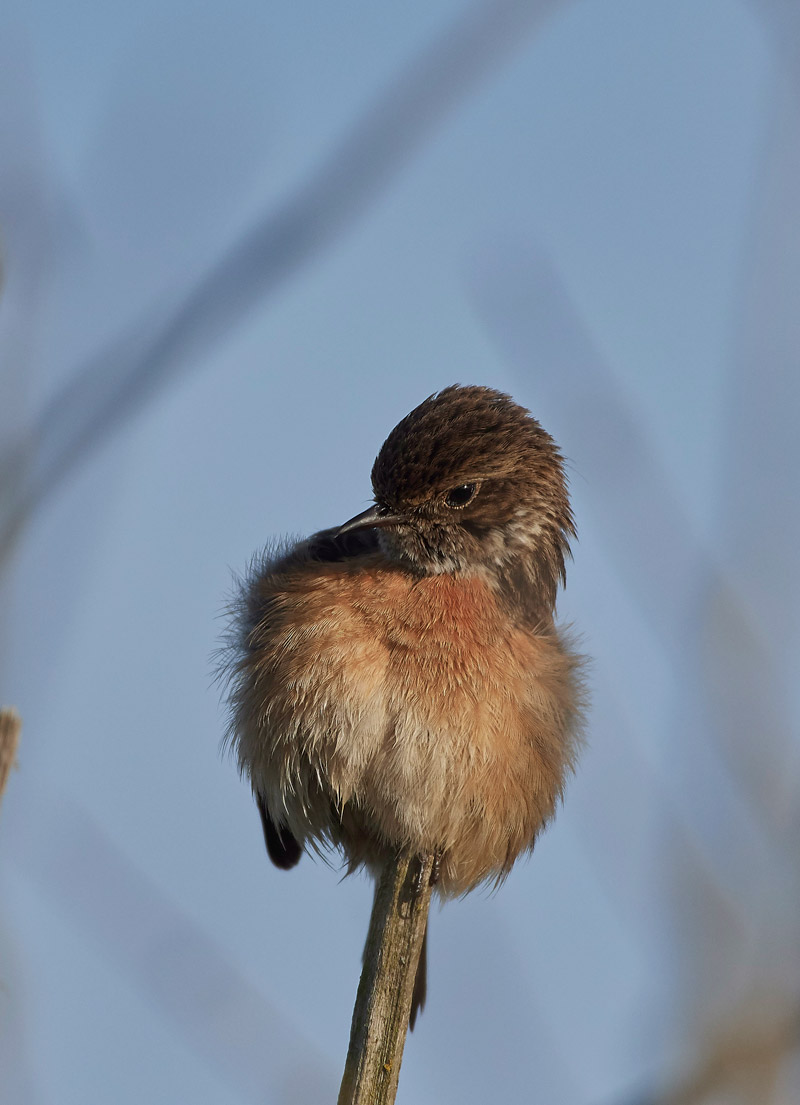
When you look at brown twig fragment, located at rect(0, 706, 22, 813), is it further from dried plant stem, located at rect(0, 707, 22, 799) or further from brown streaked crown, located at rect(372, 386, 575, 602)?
brown streaked crown, located at rect(372, 386, 575, 602)

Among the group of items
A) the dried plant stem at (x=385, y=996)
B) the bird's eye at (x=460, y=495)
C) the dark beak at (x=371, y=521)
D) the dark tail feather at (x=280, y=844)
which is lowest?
the dried plant stem at (x=385, y=996)

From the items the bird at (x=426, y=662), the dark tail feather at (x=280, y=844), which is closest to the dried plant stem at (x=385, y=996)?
the bird at (x=426, y=662)

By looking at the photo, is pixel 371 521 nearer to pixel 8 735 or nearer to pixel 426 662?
pixel 426 662

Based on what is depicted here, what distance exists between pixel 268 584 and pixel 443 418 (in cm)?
134

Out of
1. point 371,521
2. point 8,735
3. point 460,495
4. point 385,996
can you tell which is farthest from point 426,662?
point 8,735

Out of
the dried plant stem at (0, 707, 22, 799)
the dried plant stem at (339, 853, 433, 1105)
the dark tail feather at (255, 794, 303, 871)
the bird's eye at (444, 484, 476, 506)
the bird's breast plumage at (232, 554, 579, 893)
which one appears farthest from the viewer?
the dark tail feather at (255, 794, 303, 871)

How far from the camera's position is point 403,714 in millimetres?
5562

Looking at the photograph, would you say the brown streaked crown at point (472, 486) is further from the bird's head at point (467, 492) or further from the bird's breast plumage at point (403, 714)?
the bird's breast plumage at point (403, 714)

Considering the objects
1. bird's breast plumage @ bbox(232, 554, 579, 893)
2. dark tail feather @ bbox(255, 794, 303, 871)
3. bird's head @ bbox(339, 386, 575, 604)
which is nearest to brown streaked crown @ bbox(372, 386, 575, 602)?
bird's head @ bbox(339, 386, 575, 604)

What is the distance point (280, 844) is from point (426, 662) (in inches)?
83.2

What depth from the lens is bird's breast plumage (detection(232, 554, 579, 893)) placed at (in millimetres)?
5594

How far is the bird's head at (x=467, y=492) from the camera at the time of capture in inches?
252

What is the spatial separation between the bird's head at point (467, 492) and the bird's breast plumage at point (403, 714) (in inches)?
9.1

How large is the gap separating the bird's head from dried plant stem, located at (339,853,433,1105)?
1892mm
